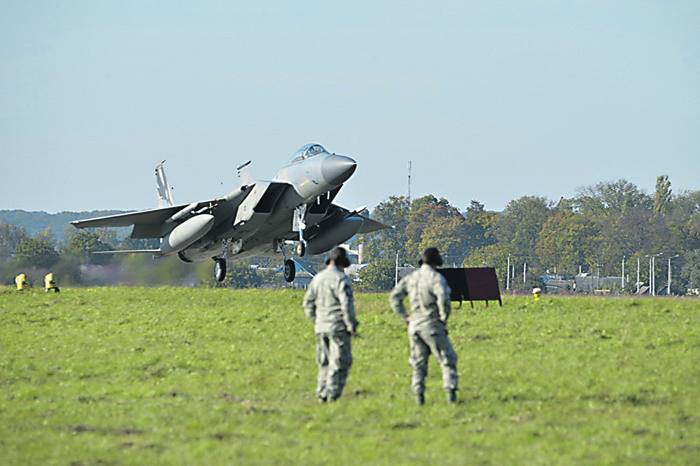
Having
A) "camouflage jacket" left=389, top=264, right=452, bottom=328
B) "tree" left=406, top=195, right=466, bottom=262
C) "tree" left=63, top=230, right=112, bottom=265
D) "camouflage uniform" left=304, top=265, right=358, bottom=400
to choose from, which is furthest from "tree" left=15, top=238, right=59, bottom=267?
"tree" left=406, top=195, right=466, bottom=262

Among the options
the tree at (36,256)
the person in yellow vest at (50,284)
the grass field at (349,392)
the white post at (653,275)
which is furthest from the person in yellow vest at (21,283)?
the white post at (653,275)

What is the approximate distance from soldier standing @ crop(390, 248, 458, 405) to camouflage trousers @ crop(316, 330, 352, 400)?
0.85 metres

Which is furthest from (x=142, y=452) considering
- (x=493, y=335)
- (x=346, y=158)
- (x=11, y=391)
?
(x=346, y=158)

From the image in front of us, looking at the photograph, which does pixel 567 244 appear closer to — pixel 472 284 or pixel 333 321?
pixel 472 284

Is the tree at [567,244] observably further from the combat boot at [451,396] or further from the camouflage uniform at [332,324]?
the camouflage uniform at [332,324]

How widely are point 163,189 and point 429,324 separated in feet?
96.3

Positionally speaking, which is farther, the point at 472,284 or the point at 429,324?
the point at 472,284

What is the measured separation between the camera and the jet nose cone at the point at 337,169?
25609mm

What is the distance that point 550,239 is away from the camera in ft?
323

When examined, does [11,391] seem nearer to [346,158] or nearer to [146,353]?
[146,353]

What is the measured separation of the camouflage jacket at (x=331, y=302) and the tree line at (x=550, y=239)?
69160mm

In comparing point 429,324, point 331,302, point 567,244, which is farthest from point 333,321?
point 567,244

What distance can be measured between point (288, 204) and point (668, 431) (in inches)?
778

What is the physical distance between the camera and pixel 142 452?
876 centimetres
